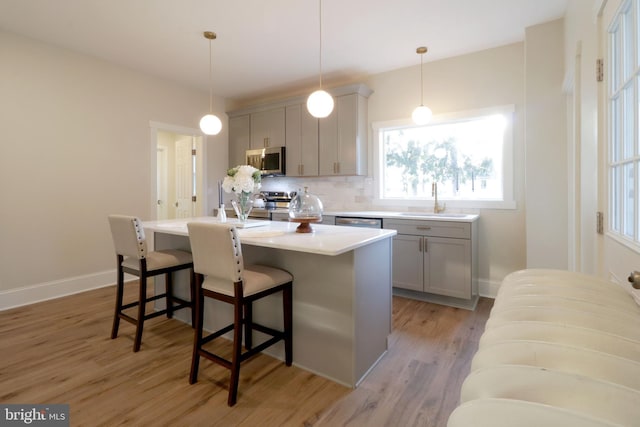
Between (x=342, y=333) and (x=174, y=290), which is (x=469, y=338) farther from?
(x=174, y=290)

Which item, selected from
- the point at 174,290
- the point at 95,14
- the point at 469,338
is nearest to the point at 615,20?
the point at 469,338

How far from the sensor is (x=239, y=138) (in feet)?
17.4

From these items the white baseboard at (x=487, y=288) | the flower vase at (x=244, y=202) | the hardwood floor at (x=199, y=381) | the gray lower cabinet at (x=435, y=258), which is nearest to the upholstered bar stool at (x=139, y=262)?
the hardwood floor at (x=199, y=381)

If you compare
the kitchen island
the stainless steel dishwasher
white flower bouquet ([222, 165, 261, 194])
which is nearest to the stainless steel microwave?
the stainless steel dishwasher

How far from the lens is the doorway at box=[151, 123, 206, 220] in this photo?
4.39 m

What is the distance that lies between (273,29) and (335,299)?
8.79ft

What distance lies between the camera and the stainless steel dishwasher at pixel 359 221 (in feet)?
11.7

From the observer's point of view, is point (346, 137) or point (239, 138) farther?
point (239, 138)

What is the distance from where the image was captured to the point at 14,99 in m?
3.20

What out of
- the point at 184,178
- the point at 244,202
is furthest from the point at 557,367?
the point at 184,178

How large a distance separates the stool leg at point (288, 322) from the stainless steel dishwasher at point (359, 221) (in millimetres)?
1751

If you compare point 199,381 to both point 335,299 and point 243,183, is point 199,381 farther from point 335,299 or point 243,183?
point 243,183

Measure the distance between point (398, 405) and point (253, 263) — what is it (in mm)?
1300

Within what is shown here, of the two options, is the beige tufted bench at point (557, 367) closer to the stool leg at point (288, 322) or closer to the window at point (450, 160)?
the stool leg at point (288, 322)
